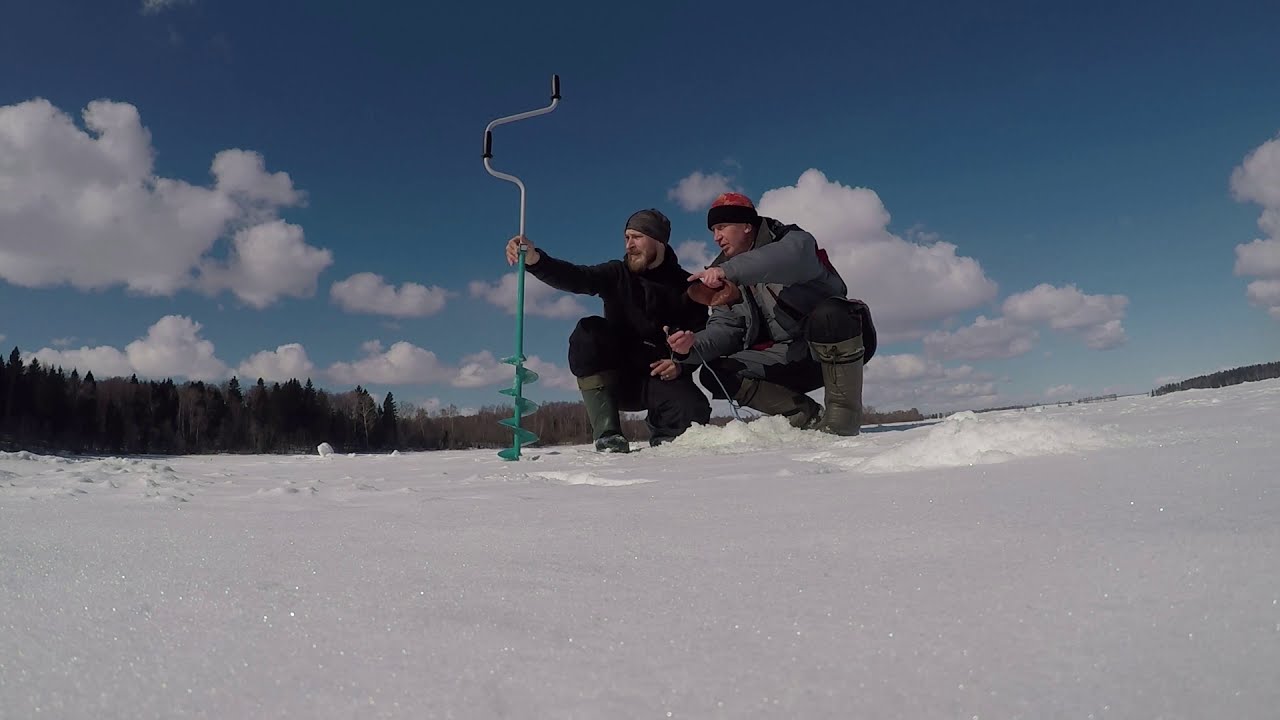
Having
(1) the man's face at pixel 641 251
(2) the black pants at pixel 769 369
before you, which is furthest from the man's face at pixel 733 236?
(2) the black pants at pixel 769 369

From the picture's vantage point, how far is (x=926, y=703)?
0.52 m

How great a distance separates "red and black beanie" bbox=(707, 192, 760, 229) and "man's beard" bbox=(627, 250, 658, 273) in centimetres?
56

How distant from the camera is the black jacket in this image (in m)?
4.08

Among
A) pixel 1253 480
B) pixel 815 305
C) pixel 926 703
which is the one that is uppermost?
pixel 815 305

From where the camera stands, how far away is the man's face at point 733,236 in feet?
11.9

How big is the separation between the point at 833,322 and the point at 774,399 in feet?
2.42

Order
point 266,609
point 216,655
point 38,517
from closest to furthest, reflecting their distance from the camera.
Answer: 1. point 216,655
2. point 266,609
3. point 38,517

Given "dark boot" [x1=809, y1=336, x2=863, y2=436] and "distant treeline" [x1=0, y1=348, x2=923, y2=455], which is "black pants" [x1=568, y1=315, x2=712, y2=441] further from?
"distant treeline" [x1=0, y1=348, x2=923, y2=455]

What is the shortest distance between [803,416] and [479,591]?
11.1ft

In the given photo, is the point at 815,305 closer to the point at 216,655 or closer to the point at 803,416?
the point at 803,416

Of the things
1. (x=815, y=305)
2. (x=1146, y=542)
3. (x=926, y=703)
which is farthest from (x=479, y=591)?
(x=815, y=305)

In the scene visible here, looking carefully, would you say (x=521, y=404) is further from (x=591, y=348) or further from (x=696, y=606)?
(x=696, y=606)

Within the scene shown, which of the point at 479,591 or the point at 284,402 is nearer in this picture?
the point at 479,591

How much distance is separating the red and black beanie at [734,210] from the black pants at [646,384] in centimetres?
93
